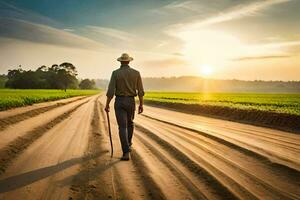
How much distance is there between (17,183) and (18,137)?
5570 mm

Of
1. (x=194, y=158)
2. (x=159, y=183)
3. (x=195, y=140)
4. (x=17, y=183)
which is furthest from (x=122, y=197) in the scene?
(x=195, y=140)

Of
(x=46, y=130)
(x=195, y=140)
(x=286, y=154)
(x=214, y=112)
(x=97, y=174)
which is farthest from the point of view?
(x=214, y=112)

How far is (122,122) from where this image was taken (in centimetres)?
815

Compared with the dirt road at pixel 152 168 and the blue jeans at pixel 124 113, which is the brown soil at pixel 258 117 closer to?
the dirt road at pixel 152 168

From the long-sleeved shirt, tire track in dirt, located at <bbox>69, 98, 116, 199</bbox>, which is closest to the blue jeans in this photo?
the long-sleeved shirt

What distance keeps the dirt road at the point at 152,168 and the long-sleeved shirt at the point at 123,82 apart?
163 centimetres

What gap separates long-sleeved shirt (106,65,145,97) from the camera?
828 cm

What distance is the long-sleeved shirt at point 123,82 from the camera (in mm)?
8281

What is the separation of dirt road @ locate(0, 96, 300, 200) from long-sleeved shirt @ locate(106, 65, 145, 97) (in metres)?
1.63

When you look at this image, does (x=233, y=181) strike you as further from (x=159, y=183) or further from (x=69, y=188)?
(x=69, y=188)

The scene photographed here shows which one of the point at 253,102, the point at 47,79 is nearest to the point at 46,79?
the point at 47,79

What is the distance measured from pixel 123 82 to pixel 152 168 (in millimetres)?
2461

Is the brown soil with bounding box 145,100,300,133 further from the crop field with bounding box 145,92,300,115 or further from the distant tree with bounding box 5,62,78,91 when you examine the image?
the distant tree with bounding box 5,62,78,91

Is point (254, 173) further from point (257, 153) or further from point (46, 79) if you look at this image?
point (46, 79)
